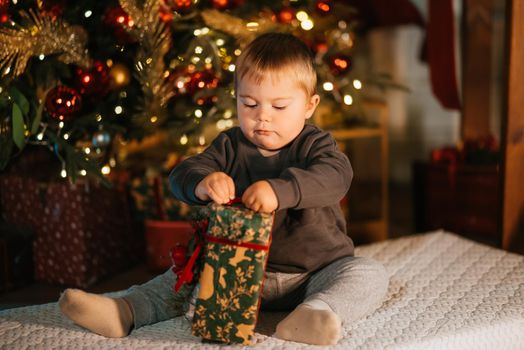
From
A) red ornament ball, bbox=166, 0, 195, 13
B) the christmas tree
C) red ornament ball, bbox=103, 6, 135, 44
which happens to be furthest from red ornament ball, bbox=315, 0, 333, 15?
red ornament ball, bbox=103, 6, 135, 44

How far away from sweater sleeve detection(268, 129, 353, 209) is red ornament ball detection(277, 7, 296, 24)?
0.77 m

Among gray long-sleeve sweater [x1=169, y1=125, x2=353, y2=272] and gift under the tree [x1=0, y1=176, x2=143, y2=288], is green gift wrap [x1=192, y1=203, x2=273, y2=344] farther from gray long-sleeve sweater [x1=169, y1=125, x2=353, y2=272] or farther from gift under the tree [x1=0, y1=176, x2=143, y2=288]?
gift under the tree [x1=0, y1=176, x2=143, y2=288]

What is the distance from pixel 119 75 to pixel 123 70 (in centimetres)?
2

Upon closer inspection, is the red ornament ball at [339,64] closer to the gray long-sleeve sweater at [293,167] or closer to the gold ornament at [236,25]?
the gold ornament at [236,25]

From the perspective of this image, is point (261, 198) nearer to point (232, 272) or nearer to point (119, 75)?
point (232, 272)

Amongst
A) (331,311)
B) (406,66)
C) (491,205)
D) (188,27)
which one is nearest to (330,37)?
(188,27)

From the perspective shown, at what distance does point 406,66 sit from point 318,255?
1.91 meters

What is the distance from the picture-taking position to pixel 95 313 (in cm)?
111

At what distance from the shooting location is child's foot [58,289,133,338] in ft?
3.61

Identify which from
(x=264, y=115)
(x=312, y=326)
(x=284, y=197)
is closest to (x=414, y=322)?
(x=312, y=326)

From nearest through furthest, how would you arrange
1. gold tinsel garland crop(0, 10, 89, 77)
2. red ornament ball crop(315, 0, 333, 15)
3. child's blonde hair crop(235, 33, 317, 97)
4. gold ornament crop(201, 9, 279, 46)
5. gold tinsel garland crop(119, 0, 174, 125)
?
child's blonde hair crop(235, 33, 317, 97) → gold tinsel garland crop(0, 10, 89, 77) → gold tinsel garland crop(119, 0, 174, 125) → gold ornament crop(201, 9, 279, 46) → red ornament ball crop(315, 0, 333, 15)

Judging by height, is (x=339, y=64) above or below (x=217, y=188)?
above

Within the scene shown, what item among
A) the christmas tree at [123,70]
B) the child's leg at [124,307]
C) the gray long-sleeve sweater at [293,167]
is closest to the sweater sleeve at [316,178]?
the gray long-sleeve sweater at [293,167]

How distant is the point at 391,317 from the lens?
1.19 m
